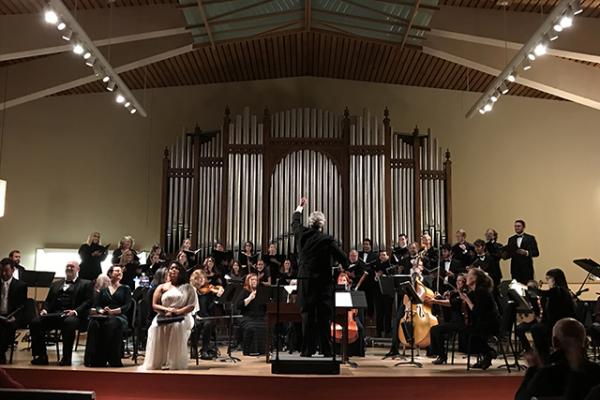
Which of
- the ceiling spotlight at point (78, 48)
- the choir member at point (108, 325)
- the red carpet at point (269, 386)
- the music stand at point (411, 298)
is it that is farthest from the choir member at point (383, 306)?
the ceiling spotlight at point (78, 48)

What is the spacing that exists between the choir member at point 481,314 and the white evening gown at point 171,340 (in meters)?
2.76

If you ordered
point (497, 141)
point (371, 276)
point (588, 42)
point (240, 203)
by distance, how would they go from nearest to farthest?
point (588, 42) < point (371, 276) < point (240, 203) < point (497, 141)

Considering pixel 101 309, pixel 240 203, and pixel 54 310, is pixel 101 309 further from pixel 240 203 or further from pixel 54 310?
pixel 240 203

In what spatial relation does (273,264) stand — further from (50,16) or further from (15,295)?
(50,16)

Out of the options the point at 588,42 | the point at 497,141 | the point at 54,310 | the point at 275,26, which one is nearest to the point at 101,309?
the point at 54,310

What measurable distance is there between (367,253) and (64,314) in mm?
4601

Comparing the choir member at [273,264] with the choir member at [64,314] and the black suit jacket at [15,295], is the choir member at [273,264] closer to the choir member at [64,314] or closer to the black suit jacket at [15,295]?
the choir member at [64,314]

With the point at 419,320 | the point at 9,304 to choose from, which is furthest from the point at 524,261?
the point at 9,304

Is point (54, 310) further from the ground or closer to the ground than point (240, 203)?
closer to the ground

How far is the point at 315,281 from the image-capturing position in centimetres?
600

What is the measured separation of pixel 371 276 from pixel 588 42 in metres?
4.19

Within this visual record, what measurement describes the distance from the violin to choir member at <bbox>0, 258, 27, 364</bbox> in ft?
6.38

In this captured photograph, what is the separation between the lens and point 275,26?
386 inches

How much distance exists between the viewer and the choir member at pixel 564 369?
3404 mm
